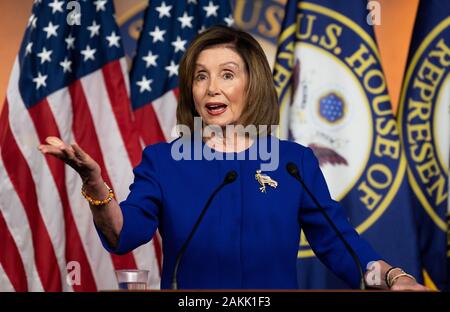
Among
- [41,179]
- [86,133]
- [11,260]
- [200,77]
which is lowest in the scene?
[11,260]

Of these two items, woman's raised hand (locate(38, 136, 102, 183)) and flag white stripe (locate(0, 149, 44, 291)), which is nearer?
woman's raised hand (locate(38, 136, 102, 183))

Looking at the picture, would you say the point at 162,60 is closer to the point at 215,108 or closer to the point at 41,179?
the point at 41,179

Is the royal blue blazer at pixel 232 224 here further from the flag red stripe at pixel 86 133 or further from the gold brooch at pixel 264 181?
the flag red stripe at pixel 86 133

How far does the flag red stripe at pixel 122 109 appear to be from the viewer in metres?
3.90

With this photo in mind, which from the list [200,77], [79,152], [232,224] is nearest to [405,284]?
[232,224]

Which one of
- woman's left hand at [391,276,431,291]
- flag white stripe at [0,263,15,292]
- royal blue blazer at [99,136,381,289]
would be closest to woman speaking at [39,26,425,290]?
royal blue blazer at [99,136,381,289]

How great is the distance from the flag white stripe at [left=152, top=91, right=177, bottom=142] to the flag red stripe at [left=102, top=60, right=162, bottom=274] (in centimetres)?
16

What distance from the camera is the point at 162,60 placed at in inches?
158

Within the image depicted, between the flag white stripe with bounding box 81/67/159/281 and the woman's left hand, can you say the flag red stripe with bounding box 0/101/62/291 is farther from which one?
the woman's left hand

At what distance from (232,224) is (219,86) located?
0.45 m

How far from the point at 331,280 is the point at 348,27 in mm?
1376

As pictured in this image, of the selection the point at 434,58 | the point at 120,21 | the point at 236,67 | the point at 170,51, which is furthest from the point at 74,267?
the point at 434,58

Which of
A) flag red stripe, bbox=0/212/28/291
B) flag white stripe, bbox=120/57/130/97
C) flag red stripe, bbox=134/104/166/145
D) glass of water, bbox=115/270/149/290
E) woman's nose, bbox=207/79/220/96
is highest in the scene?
flag white stripe, bbox=120/57/130/97

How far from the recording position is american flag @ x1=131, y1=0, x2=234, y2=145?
4008 mm
